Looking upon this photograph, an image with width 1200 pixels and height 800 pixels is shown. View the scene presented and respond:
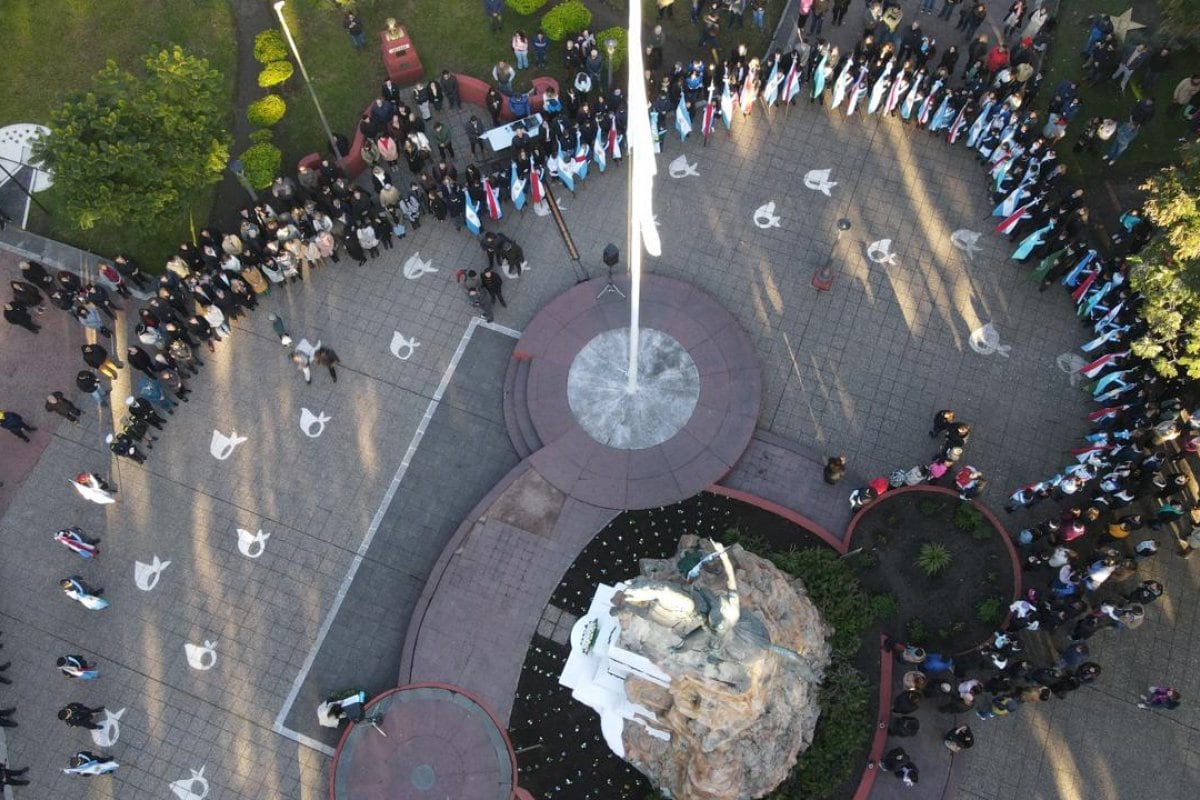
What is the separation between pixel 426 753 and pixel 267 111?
828 inches

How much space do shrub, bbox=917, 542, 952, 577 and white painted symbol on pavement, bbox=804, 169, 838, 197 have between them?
38.9 ft

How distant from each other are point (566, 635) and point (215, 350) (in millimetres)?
13738

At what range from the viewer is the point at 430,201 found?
26.6m

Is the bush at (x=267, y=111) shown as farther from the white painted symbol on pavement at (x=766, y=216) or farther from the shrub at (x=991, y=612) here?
the shrub at (x=991, y=612)

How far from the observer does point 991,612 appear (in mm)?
21688

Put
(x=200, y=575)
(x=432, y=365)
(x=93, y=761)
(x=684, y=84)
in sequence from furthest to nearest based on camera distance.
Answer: (x=684, y=84)
(x=432, y=365)
(x=200, y=575)
(x=93, y=761)

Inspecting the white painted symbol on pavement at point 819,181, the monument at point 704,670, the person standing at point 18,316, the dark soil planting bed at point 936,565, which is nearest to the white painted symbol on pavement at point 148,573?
the person standing at point 18,316

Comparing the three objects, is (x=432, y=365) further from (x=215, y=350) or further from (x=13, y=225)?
(x=13, y=225)

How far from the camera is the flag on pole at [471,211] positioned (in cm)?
2600

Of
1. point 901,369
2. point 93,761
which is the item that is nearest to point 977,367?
point 901,369

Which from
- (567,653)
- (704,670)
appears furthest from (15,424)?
(704,670)

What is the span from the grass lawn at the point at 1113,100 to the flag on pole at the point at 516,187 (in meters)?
17.2

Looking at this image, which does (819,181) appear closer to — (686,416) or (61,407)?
(686,416)

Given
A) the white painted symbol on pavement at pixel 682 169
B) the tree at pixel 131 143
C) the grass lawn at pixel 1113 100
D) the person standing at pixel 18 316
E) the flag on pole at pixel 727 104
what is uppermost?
the grass lawn at pixel 1113 100
